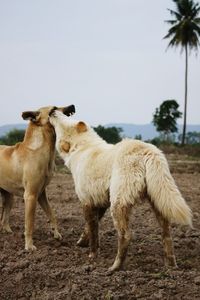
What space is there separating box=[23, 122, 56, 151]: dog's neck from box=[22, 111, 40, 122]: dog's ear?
107 millimetres

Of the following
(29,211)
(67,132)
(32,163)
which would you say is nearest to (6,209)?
(29,211)

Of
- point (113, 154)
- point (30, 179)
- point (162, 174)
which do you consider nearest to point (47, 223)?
point (30, 179)

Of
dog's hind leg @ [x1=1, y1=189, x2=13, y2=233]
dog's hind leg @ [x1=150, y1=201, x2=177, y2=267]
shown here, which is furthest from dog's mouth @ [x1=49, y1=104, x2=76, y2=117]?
dog's hind leg @ [x1=150, y1=201, x2=177, y2=267]

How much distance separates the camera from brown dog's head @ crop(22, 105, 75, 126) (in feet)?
24.5

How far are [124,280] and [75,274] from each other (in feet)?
2.03

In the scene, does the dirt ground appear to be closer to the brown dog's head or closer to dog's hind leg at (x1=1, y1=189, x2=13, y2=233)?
dog's hind leg at (x1=1, y1=189, x2=13, y2=233)

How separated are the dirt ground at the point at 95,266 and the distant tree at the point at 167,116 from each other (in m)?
46.2

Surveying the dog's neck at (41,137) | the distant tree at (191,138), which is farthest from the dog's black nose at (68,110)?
the distant tree at (191,138)

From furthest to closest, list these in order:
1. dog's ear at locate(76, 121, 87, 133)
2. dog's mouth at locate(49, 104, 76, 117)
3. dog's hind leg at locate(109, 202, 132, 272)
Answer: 1. dog's mouth at locate(49, 104, 76, 117)
2. dog's ear at locate(76, 121, 87, 133)
3. dog's hind leg at locate(109, 202, 132, 272)

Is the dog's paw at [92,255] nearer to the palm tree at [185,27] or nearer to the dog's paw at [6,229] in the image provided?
the dog's paw at [6,229]

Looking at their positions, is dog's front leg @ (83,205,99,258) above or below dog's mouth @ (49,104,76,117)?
below

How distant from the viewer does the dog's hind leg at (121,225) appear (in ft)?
18.9

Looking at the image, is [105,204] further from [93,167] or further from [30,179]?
[30,179]

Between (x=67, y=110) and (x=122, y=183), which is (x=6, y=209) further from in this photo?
(x=122, y=183)
